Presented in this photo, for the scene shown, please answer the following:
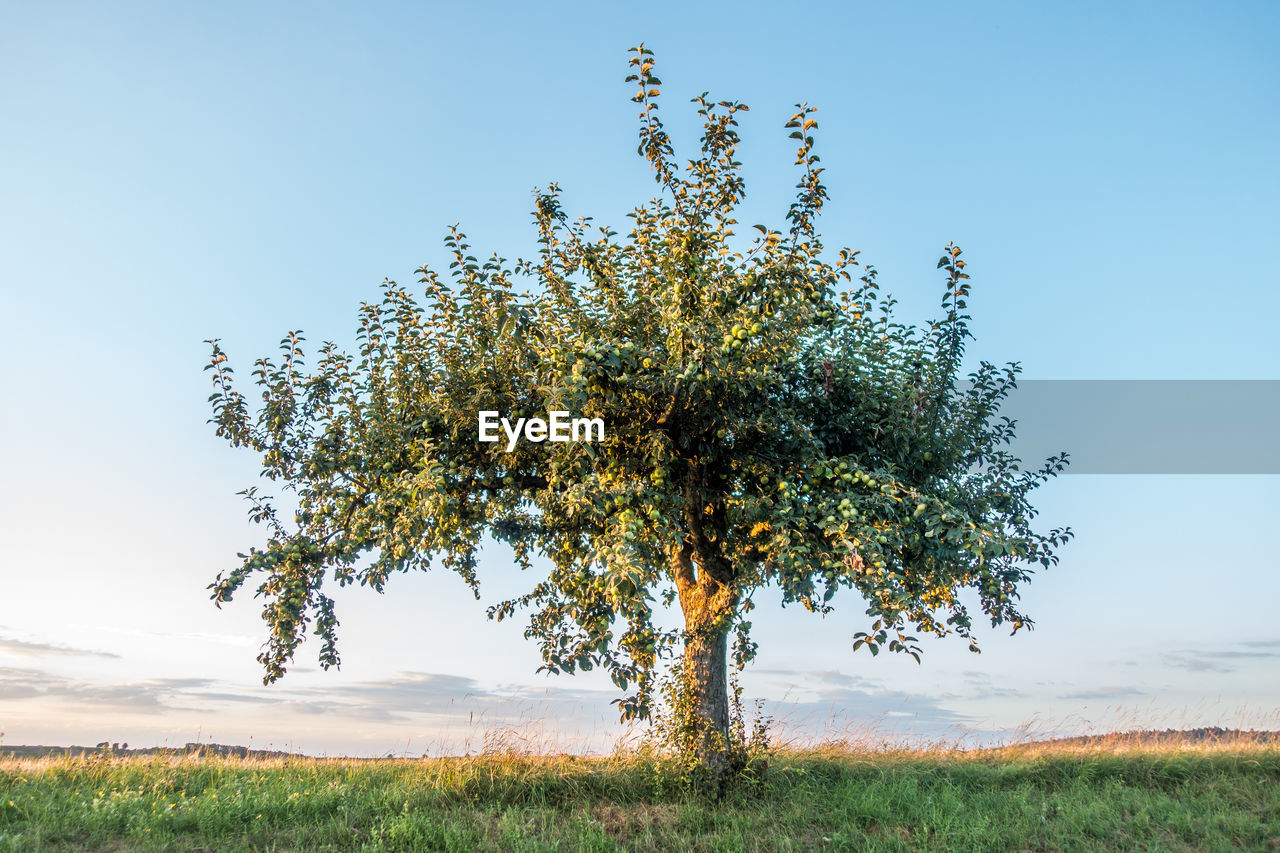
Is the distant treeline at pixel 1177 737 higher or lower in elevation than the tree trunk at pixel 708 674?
lower

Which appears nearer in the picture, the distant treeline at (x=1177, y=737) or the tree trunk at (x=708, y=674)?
the tree trunk at (x=708, y=674)

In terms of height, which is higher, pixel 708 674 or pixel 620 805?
pixel 708 674

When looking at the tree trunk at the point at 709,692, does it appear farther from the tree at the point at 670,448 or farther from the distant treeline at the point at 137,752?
the distant treeline at the point at 137,752

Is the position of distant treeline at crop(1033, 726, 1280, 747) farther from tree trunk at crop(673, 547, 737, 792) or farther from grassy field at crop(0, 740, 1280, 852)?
tree trunk at crop(673, 547, 737, 792)

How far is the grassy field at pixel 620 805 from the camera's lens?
1054 cm

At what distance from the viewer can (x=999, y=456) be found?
14508mm

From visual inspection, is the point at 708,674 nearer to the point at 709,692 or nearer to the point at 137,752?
the point at 709,692

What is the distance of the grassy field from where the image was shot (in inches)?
415

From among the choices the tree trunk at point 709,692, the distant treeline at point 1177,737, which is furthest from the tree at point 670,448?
the distant treeline at point 1177,737

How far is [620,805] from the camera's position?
11.9m

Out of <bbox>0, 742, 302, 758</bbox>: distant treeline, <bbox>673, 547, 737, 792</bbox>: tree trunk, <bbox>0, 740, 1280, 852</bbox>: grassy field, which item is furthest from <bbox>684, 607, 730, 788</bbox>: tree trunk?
<bbox>0, 742, 302, 758</bbox>: distant treeline

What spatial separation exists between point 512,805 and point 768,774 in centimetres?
409

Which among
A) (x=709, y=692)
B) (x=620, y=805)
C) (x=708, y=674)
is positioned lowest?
(x=620, y=805)


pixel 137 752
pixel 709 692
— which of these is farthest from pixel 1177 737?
pixel 137 752
